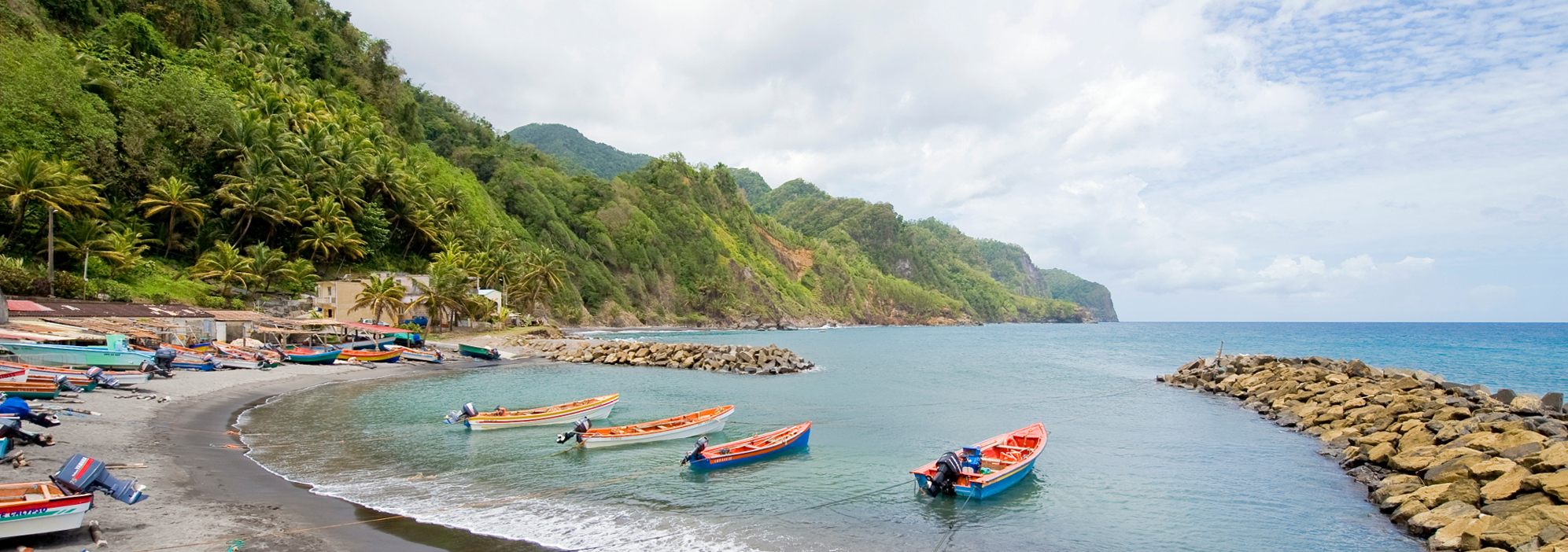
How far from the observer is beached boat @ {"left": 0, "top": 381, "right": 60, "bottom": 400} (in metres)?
18.4

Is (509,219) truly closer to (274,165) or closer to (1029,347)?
(274,165)

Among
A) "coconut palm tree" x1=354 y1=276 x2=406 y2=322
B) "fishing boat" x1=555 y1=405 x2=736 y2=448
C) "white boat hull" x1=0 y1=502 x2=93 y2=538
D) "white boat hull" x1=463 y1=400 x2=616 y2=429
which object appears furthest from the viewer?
"coconut palm tree" x1=354 y1=276 x2=406 y2=322

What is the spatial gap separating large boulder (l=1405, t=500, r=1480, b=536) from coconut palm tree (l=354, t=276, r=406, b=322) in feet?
195

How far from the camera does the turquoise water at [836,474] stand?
13.6 metres

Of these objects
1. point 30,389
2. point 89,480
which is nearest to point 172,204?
point 30,389

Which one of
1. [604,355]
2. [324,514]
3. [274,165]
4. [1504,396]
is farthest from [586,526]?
[274,165]

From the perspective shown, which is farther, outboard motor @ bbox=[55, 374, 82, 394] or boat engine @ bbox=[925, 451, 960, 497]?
outboard motor @ bbox=[55, 374, 82, 394]

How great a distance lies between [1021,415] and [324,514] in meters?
24.6

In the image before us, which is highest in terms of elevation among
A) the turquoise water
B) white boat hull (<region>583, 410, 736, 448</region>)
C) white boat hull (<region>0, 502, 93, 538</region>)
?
white boat hull (<region>0, 502, 93, 538</region>)

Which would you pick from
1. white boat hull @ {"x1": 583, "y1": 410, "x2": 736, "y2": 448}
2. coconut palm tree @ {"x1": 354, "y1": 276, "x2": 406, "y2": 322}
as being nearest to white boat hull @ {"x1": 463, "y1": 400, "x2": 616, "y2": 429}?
white boat hull @ {"x1": 583, "y1": 410, "x2": 736, "y2": 448}

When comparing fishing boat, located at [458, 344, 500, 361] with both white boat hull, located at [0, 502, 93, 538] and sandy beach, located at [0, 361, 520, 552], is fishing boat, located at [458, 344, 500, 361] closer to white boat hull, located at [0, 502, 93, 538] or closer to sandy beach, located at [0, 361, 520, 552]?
sandy beach, located at [0, 361, 520, 552]

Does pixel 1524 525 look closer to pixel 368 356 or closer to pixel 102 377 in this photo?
pixel 102 377

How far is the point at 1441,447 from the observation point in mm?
17922

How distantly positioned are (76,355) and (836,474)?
27833 mm
